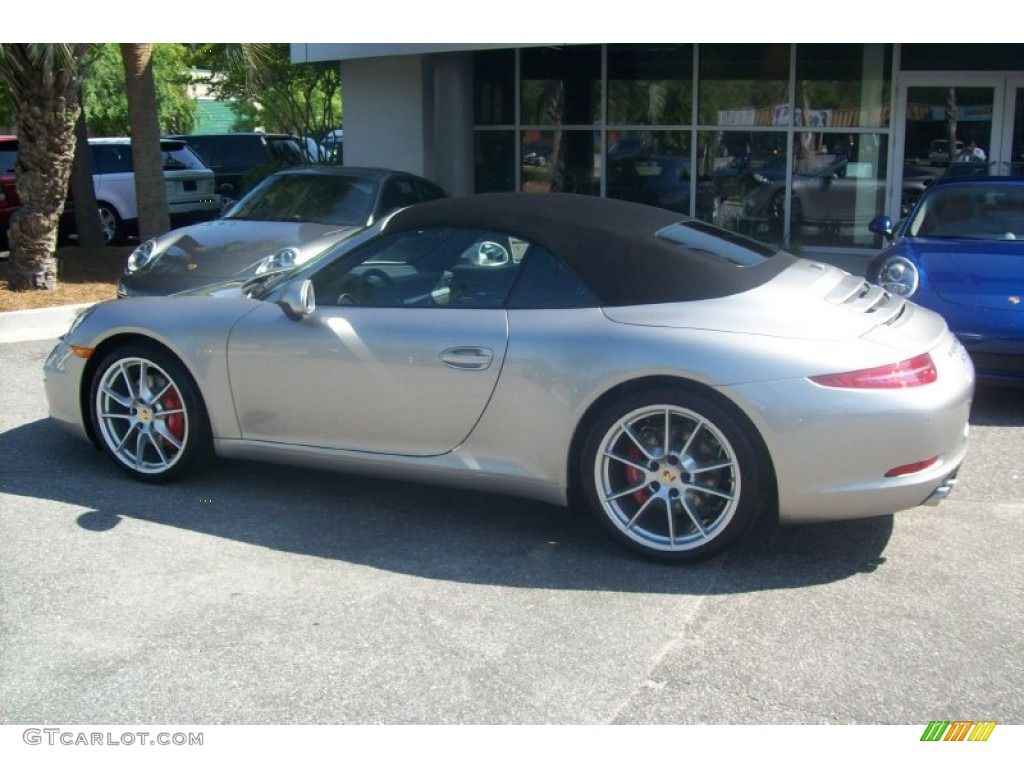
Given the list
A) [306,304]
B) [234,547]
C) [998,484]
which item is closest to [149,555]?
[234,547]

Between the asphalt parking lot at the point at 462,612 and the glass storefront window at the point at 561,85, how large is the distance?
10878 millimetres

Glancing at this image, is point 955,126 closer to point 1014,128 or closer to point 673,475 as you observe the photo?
point 1014,128

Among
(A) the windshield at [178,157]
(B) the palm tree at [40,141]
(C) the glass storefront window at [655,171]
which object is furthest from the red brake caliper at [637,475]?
(A) the windshield at [178,157]

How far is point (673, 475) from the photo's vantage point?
4.31m

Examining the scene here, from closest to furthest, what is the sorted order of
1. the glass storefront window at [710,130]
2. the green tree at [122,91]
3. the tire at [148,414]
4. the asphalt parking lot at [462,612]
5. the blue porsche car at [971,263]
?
the asphalt parking lot at [462,612] → the tire at [148,414] → the blue porsche car at [971,263] → the glass storefront window at [710,130] → the green tree at [122,91]

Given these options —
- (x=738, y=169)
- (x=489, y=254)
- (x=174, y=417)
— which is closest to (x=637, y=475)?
(x=489, y=254)

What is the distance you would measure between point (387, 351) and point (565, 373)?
32.5 inches

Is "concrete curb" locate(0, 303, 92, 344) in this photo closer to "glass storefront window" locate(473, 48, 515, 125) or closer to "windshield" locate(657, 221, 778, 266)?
"windshield" locate(657, 221, 778, 266)

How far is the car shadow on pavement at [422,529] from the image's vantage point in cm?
430

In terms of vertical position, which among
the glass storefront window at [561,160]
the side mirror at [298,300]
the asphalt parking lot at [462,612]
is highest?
the glass storefront window at [561,160]

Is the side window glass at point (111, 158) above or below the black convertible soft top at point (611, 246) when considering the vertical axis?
above

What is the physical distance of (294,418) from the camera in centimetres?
493
